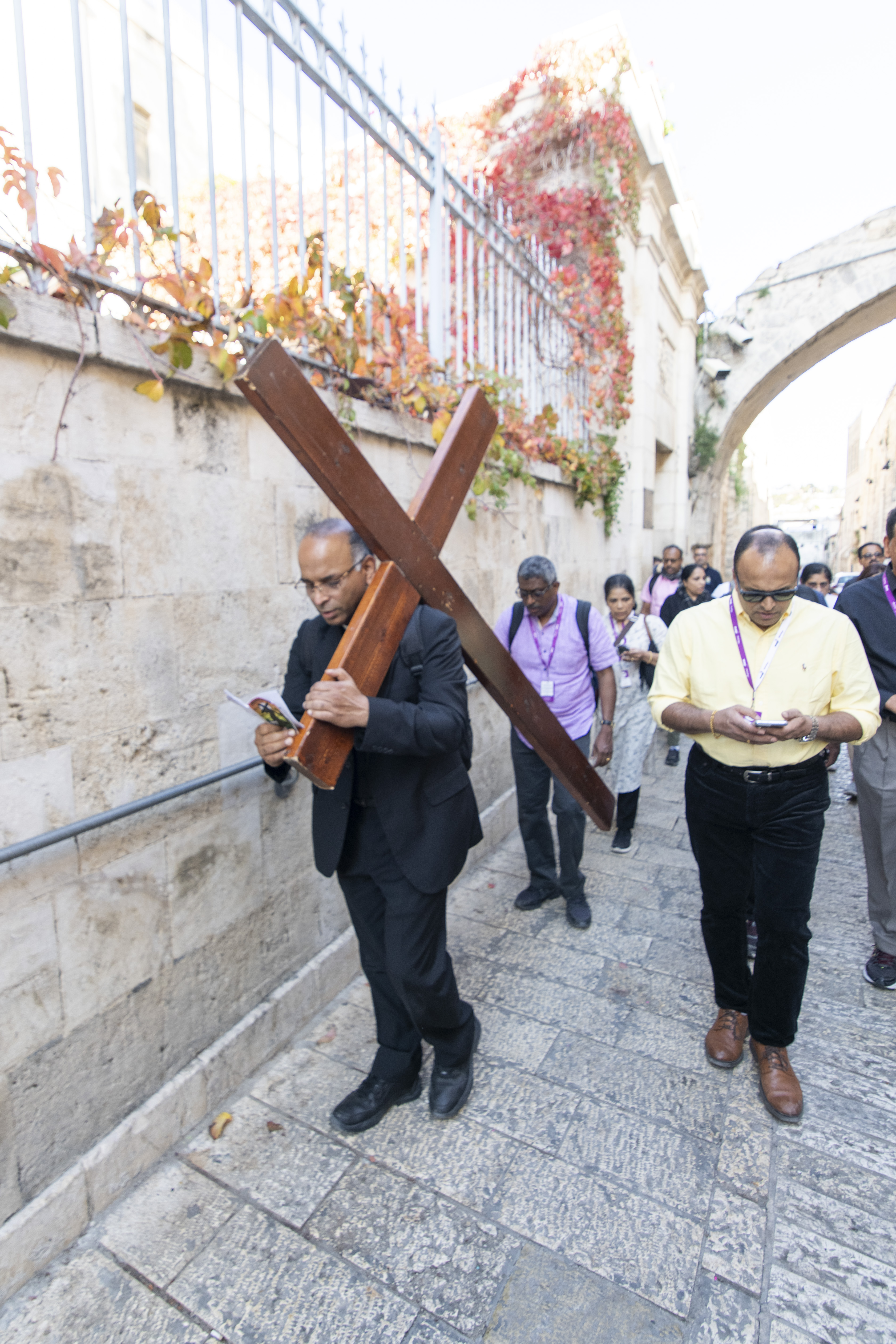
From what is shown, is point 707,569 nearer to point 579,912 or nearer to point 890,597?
point 890,597

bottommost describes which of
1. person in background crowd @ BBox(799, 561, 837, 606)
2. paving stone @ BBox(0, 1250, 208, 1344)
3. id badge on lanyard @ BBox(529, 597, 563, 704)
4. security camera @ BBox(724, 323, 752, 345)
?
paving stone @ BBox(0, 1250, 208, 1344)

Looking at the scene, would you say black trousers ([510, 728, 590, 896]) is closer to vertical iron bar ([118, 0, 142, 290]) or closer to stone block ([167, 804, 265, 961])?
stone block ([167, 804, 265, 961])

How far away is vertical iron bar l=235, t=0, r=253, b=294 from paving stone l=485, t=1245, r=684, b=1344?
10.4 ft

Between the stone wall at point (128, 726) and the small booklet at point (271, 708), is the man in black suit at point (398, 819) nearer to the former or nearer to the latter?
the small booklet at point (271, 708)

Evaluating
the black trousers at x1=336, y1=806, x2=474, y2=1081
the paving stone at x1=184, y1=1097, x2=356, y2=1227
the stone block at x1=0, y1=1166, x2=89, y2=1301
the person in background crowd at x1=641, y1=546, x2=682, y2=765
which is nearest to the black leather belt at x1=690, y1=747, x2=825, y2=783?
the black trousers at x1=336, y1=806, x2=474, y2=1081

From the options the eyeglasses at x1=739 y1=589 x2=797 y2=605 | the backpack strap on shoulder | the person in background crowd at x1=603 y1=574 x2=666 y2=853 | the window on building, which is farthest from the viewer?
the window on building

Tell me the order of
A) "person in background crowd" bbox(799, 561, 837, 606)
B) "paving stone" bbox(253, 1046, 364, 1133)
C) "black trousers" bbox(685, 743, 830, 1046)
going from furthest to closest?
"person in background crowd" bbox(799, 561, 837, 606)
"paving stone" bbox(253, 1046, 364, 1133)
"black trousers" bbox(685, 743, 830, 1046)

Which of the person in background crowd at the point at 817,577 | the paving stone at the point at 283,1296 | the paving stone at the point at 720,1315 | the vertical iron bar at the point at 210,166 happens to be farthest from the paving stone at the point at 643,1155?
the person in background crowd at the point at 817,577

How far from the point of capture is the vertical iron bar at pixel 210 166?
7.97ft

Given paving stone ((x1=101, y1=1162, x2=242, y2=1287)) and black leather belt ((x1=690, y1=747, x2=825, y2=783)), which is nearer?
paving stone ((x1=101, y1=1162, x2=242, y2=1287))

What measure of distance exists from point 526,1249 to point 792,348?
11948 mm

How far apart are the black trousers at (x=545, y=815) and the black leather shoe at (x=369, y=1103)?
58.6 inches

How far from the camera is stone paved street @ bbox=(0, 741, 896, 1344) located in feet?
5.90

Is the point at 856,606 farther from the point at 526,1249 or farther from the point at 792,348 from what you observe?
the point at 792,348
